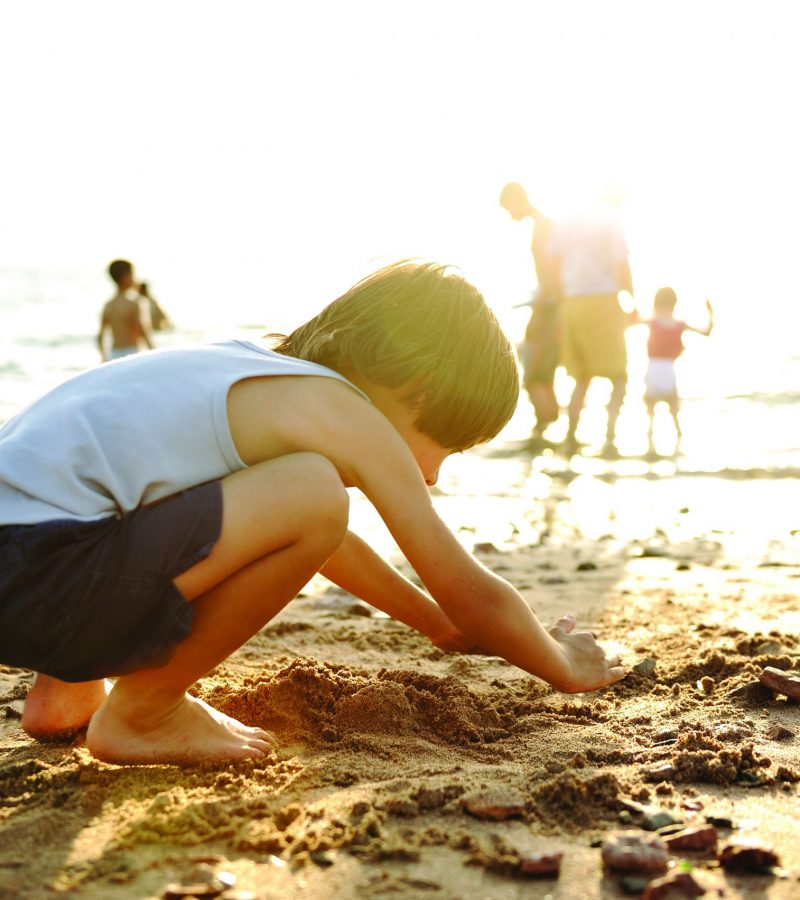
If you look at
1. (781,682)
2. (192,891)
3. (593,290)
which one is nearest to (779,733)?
(781,682)

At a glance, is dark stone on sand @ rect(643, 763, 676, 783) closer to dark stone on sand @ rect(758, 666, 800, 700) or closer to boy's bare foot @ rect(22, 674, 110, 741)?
dark stone on sand @ rect(758, 666, 800, 700)

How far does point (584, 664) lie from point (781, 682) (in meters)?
0.49

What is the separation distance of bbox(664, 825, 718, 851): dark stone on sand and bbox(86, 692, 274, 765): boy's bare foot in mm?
786

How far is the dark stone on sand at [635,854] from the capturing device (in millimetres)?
1454

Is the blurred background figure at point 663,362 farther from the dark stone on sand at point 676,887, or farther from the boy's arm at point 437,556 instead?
the dark stone on sand at point 676,887

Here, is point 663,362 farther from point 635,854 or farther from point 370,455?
point 635,854

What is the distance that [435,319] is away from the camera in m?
2.03

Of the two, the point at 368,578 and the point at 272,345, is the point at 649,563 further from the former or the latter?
the point at 272,345

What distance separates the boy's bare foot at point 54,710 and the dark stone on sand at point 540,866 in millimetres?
1073

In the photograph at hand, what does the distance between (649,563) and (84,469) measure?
9.20 ft

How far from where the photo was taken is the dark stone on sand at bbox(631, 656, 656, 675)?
2.57 meters

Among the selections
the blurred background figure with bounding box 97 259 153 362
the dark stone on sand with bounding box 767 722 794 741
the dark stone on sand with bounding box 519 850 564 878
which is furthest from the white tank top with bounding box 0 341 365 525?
the blurred background figure with bounding box 97 259 153 362

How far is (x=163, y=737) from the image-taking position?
191 cm

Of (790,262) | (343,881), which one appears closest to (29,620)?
(343,881)
